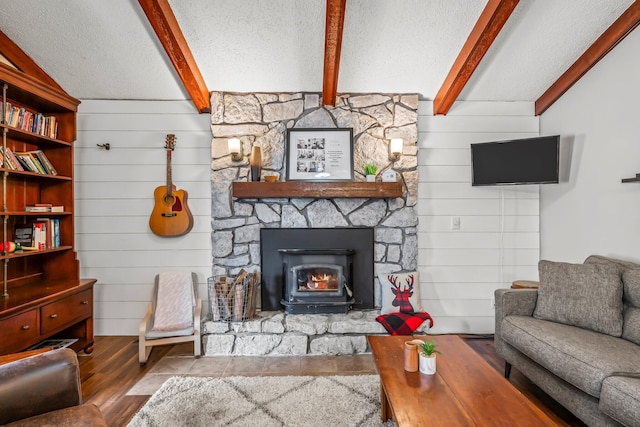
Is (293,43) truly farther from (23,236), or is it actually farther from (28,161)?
(23,236)

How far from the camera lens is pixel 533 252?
11.7ft

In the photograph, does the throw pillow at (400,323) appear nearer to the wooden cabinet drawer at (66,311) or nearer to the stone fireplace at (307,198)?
the stone fireplace at (307,198)

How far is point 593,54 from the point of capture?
2.80 m

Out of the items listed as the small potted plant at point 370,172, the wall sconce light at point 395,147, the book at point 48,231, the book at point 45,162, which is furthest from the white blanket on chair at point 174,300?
→ the wall sconce light at point 395,147

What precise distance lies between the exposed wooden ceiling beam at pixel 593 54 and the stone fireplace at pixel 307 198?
50.1 inches

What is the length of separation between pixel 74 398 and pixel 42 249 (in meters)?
1.99

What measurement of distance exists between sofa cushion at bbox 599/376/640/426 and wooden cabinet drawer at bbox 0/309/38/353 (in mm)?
3382

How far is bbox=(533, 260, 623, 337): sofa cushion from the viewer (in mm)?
2189

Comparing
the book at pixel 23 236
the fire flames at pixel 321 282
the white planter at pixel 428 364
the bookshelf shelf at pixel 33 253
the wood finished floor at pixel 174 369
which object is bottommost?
the wood finished floor at pixel 174 369

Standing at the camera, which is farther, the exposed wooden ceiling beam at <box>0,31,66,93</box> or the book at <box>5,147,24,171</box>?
the exposed wooden ceiling beam at <box>0,31,66,93</box>

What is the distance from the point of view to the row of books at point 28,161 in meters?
2.57

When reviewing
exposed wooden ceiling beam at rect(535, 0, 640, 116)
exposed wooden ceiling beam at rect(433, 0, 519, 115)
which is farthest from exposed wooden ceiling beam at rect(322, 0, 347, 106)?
exposed wooden ceiling beam at rect(535, 0, 640, 116)

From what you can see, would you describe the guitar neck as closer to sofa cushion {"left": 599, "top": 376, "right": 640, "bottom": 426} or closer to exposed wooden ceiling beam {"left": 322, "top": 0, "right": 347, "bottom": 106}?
exposed wooden ceiling beam {"left": 322, "top": 0, "right": 347, "bottom": 106}

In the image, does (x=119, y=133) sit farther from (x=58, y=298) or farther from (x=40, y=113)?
(x=58, y=298)
